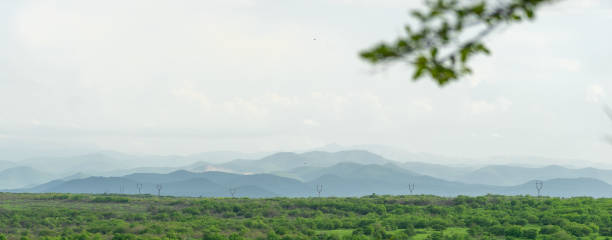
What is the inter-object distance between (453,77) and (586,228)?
53.2m

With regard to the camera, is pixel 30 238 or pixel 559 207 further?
pixel 559 207

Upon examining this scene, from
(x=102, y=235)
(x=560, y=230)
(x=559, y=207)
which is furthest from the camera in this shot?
(x=559, y=207)

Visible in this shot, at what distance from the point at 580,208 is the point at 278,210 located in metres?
38.3

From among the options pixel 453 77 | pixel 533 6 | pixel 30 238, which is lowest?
pixel 30 238

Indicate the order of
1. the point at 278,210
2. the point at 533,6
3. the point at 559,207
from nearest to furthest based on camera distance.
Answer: the point at 533,6
the point at 559,207
the point at 278,210

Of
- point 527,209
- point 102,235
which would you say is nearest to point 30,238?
point 102,235

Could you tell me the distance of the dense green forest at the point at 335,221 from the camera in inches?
2279

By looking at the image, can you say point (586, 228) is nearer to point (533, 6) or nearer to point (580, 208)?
point (580, 208)

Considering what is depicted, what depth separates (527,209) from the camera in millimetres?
77625

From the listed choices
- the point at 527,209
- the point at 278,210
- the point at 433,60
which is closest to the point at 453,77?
the point at 433,60

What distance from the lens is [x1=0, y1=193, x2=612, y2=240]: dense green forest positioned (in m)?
57.9

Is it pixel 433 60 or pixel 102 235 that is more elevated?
pixel 433 60

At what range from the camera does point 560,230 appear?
5688 centimetres

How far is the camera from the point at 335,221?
223ft
